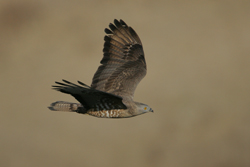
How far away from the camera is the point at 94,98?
27.6 feet

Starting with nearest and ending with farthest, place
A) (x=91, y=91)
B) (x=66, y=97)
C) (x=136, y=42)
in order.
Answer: (x=91, y=91) → (x=136, y=42) → (x=66, y=97)

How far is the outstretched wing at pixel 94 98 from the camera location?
7.93 m

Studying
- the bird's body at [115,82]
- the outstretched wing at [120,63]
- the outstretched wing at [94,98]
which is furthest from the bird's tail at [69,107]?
the outstretched wing at [120,63]

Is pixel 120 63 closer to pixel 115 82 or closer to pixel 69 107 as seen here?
pixel 115 82

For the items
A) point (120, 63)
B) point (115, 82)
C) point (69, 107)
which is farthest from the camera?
point (120, 63)

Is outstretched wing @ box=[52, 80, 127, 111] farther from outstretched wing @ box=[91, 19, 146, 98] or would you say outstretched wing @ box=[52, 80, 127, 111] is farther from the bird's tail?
outstretched wing @ box=[91, 19, 146, 98]

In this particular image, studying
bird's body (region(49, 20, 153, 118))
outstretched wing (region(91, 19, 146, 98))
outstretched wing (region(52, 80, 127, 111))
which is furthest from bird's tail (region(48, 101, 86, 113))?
outstretched wing (region(91, 19, 146, 98))

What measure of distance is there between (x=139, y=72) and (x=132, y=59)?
0.40 m

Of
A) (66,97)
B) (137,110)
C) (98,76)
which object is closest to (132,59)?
(98,76)

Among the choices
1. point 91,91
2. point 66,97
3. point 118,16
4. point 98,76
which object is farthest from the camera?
point 118,16

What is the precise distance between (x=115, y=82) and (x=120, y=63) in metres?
0.61

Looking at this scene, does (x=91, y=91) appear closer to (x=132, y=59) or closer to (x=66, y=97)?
(x=132, y=59)

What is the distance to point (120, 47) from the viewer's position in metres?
10.3

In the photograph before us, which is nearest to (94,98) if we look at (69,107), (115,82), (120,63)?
(69,107)
